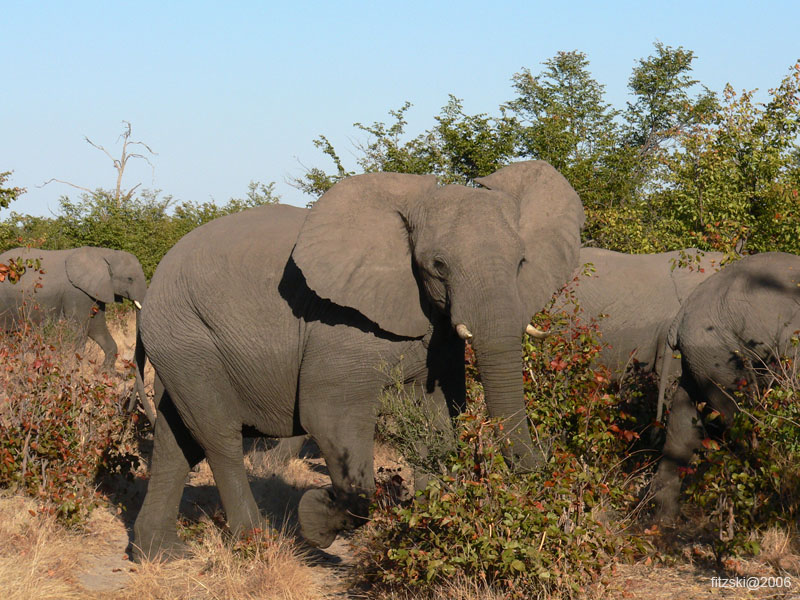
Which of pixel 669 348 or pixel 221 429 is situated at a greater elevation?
pixel 669 348

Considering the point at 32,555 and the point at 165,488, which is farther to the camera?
the point at 165,488

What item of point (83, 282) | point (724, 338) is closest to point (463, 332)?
point (724, 338)

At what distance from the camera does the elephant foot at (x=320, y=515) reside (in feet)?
19.1

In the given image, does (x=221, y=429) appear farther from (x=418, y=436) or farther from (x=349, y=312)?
(x=418, y=436)

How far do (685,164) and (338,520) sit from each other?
6544mm

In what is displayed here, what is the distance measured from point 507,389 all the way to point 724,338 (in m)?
2.23

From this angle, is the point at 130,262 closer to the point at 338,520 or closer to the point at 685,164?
the point at 685,164

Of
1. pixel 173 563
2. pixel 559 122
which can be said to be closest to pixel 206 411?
pixel 173 563

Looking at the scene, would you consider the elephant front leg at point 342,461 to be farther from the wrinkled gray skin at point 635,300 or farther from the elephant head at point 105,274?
the elephant head at point 105,274

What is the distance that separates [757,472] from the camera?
575 cm

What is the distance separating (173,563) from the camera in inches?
258

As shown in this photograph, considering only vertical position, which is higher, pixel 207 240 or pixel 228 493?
pixel 207 240

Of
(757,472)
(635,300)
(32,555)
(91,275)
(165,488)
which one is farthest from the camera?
(91,275)

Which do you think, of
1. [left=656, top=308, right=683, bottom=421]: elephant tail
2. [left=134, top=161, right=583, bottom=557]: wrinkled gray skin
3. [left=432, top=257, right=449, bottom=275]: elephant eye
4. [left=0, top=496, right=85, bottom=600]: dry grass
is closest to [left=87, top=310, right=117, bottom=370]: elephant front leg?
[left=0, top=496, right=85, bottom=600]: dry grass
